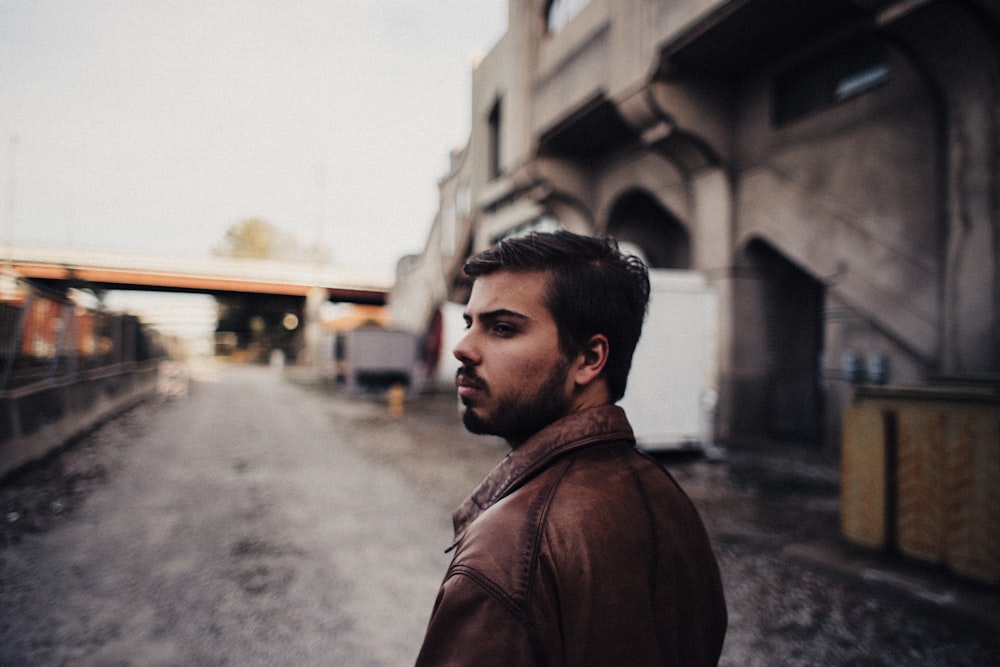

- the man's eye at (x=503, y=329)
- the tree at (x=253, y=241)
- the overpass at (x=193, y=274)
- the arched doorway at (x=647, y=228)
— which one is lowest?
the man's eye at (x=503, y=329)

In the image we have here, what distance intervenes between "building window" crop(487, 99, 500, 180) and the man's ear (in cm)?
2205

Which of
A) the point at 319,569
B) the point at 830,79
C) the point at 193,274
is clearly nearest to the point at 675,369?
the point at 830,79

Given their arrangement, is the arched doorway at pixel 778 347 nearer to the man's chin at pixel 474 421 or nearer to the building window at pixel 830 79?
the building window at pixel 830 79

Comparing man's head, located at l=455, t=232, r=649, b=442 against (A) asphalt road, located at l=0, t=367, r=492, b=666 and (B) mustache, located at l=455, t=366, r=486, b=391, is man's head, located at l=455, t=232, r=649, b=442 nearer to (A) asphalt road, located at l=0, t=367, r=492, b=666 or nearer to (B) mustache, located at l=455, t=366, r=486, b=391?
(B) mustache, located at l=455, t=366, r=486, b=391

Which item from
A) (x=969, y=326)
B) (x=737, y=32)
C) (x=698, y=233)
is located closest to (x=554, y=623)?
(x=969, y=326)

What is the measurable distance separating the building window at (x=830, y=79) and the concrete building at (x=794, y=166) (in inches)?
1.5

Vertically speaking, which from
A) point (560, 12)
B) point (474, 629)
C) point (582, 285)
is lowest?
point (474, 629)

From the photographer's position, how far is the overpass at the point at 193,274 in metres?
40.9

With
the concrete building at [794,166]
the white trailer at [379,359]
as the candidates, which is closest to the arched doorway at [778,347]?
the concrete building at [794,166]

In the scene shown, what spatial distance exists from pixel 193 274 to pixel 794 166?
44336mm

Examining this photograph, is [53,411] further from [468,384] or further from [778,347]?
[778,347]

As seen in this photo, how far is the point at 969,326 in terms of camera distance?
7719 millimetres

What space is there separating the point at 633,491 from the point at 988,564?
4.41m

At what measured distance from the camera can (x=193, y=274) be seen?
147 feet
